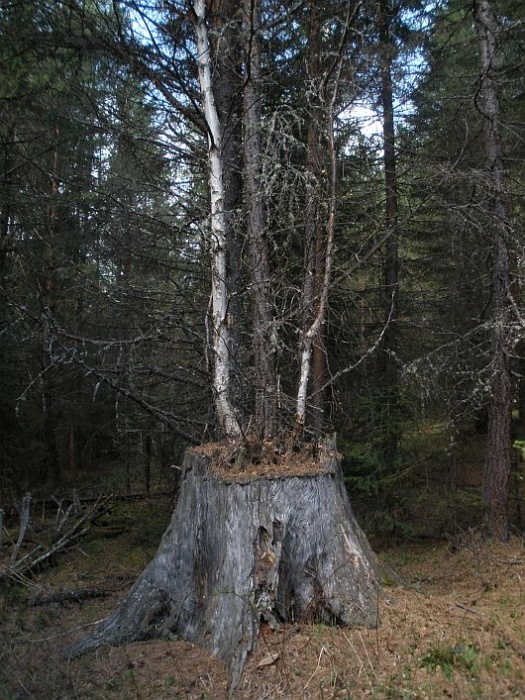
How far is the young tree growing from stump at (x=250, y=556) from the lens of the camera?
15.8ft

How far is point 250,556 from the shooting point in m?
4.86

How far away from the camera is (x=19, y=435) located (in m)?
13.6

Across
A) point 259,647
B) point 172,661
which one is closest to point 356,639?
point 259,647

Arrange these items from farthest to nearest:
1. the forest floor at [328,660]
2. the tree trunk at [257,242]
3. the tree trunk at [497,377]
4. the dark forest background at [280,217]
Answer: the tree trunk at [497,377] → the dark forest background at [280,217] → the tree trunk at [257,242] → the forest floor at [328,660]

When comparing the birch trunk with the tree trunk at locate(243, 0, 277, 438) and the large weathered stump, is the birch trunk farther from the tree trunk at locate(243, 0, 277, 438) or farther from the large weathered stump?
the large weathered stump

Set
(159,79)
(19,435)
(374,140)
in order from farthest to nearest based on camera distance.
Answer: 1. (19,435)
2. (374,140)
3. (159,79)

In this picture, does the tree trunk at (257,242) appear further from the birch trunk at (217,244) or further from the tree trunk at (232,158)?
the birch trunk at (217,244)

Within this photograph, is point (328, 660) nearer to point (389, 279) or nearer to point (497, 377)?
point (497, 377)

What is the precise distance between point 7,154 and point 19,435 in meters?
6.26

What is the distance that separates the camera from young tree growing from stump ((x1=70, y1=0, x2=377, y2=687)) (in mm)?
4805

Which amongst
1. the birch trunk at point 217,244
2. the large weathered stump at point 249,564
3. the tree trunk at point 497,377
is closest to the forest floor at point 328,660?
the large weathered stump at point 249,564

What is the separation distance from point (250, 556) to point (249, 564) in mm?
62

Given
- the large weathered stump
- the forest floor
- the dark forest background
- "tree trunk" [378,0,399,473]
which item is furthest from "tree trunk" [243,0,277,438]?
"tree trunk" [378,0,399,473]

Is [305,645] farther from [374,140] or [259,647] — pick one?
[374,140]
